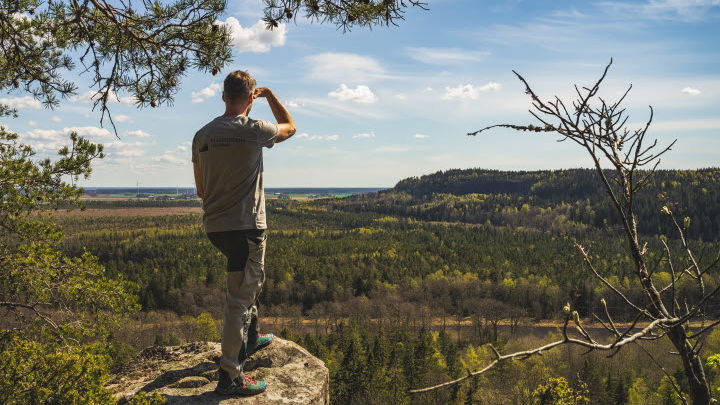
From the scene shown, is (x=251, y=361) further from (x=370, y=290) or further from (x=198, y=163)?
(x=370, y=290)

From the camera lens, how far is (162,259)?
108125 mm

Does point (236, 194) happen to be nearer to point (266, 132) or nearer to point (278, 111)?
point (266, 132)

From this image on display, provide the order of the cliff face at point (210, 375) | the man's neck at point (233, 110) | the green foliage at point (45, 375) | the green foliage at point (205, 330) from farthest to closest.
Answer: the green foliage at point (205, 330), the green foliage at point (45, 375), the cliff face at point (210, 375), the man's neck at point (233, 110)

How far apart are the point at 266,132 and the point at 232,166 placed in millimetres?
470

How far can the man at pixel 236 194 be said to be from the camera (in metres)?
4.44

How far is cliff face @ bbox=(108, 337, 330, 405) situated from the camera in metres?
4.93

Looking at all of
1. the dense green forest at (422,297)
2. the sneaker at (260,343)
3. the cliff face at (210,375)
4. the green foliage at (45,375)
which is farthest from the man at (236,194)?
the dense green forest at (422,297)

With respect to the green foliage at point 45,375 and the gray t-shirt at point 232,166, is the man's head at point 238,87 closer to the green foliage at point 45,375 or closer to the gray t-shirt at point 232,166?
the gray t-shirt at point 232,166

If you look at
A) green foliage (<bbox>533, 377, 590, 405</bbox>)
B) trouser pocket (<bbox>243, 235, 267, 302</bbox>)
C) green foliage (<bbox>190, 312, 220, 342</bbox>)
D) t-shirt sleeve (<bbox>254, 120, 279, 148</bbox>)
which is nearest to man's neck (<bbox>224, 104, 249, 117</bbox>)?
t-shirt sleeve (<bbox>254, 120, 279, 148</bbox>)

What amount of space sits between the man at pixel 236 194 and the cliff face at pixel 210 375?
32 cm

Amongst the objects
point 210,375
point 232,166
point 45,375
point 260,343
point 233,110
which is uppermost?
point 233,110

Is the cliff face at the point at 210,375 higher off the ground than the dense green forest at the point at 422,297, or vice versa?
the cliff face at the point at 210,375

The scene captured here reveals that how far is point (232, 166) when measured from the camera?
4449 millimetres

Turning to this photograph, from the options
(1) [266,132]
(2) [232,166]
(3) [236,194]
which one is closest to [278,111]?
(1) [266,132]
